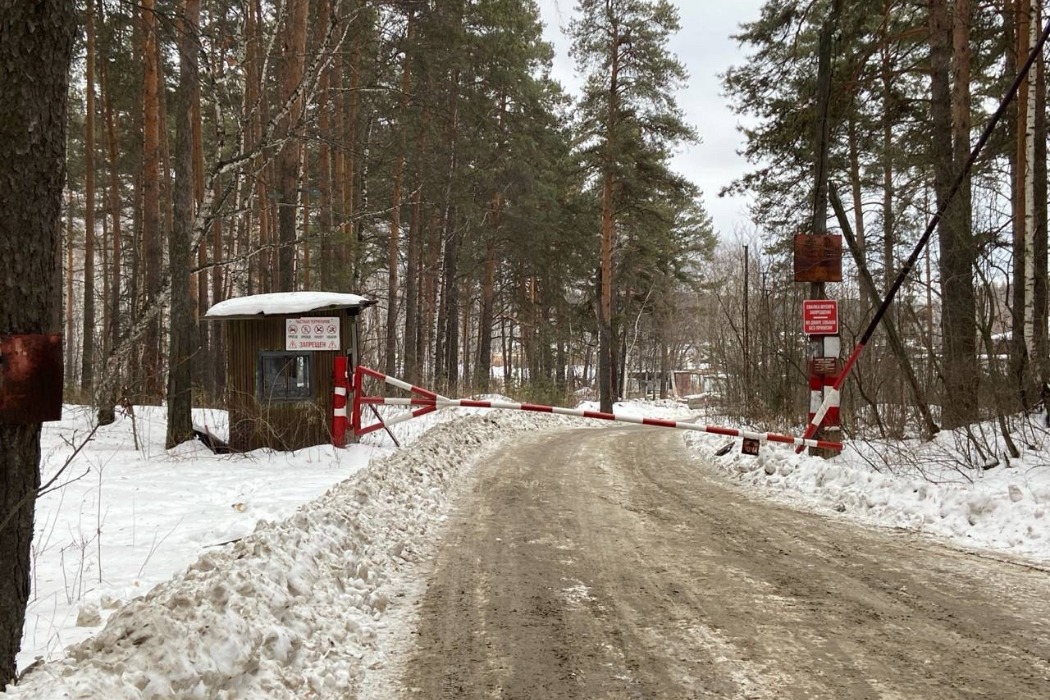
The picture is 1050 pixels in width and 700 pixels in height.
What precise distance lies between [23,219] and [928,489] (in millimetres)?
7572

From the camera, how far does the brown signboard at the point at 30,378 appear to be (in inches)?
100.0

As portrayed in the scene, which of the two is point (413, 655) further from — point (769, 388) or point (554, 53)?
point (554, 53)

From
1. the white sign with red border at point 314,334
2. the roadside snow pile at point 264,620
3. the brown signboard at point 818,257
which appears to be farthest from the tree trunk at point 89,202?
the brown signboard at point 818,257

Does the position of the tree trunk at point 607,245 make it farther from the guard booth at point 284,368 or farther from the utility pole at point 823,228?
the guard booth at point 284,368

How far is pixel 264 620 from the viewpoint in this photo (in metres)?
3.46

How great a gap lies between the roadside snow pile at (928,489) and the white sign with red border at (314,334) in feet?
19.2

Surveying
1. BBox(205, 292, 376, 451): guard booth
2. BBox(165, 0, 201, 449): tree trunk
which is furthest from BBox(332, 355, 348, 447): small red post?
BBox(165, 0, 201, 449): tree trunk

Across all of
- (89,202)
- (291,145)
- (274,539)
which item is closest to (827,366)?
(274,539)

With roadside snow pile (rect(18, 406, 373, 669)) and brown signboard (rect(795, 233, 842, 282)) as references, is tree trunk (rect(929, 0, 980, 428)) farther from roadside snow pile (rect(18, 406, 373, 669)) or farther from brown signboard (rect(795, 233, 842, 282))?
roadside snow pile (rect(18, 406, 373, 669))

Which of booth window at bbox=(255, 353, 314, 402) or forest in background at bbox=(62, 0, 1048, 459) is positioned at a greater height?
forest in background at bbox=(62, 0, 1048, 459)

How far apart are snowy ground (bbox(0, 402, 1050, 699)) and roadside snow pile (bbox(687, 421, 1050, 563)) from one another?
0.07 feet

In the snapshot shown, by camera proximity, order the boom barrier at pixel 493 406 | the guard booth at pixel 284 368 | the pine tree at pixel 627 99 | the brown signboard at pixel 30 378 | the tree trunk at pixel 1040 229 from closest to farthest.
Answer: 1. the brown signboard at pixel 30 378
2. the tree trunk at pixel 1040 229
3. the boom barrier at pixel 493 406
4. the guard booth at pixel 284 368
5. the pine tree at pixel 627 99

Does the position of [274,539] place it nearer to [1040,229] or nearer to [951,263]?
[951,263]

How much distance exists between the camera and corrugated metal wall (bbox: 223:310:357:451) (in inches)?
356
